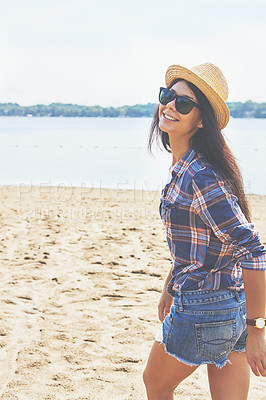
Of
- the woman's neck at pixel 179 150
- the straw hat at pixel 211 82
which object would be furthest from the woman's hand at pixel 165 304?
the straw hat at pixel 211 82

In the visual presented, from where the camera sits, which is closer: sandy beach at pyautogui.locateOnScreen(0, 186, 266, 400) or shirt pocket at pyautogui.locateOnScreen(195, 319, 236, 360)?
shirt pocket at pyautogui.locateOnScreen(195, 319, 236, 360)

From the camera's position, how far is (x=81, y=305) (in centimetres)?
500

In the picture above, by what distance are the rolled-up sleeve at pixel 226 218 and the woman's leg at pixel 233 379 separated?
525mm

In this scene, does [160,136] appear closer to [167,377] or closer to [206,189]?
[206,189]

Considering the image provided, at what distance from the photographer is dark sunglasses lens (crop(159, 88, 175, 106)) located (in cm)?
215

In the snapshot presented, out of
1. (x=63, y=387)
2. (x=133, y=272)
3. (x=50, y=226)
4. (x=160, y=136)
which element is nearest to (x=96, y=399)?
(x=63, y=387)

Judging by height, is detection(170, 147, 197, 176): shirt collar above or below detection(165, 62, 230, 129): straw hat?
below

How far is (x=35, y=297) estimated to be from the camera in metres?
5.20

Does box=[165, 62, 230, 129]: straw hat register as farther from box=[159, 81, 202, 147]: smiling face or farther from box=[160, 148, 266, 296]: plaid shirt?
box=[160, 148, 266, 296]: plaid shirt

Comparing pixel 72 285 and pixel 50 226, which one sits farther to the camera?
pixel 50 226

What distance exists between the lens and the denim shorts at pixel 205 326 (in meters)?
1.94

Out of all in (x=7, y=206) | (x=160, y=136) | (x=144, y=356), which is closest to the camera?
(x=160, y=136)

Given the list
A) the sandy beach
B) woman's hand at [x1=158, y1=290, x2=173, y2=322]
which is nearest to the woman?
woman's hand at [x1=158, y1=290, x2=173, y2=322]

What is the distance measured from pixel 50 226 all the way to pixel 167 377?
706 centimetres
